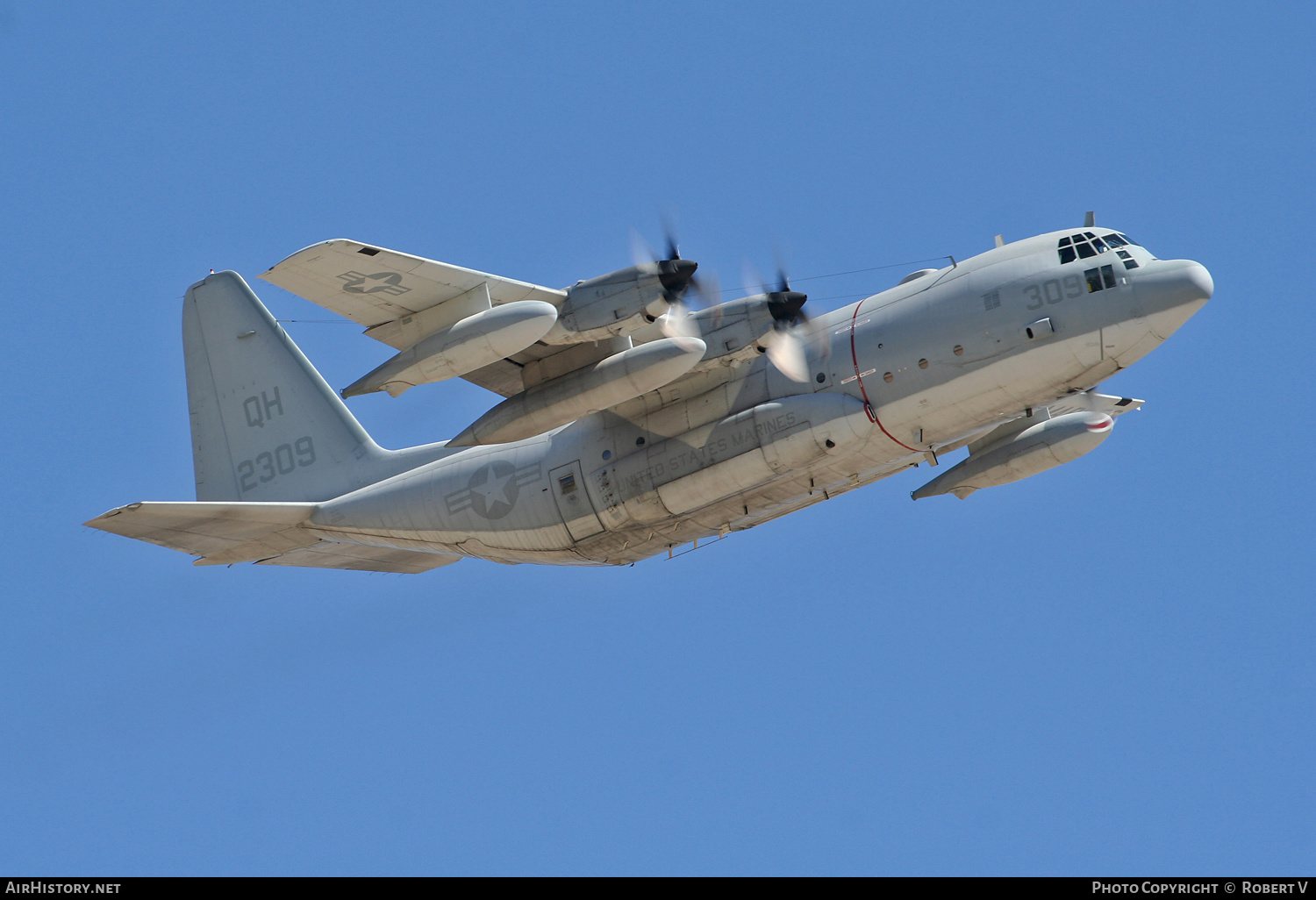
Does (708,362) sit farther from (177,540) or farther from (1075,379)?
(177,540)

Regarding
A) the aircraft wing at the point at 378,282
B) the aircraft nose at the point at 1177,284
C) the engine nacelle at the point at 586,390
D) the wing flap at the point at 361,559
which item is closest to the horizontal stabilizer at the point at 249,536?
the wing flap at the point at 361,559

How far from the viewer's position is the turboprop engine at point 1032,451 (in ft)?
70.6

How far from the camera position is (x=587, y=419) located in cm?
2191

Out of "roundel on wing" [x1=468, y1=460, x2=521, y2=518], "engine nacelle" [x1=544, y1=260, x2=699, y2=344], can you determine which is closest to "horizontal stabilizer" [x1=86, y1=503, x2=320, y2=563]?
"roundel on wing" [x1=468, y1=460, x2=521, y2=518]

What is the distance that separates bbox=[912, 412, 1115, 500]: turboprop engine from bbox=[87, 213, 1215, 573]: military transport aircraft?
3 centimetres

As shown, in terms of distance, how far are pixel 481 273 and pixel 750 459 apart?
4515 mm

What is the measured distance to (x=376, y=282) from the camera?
19.3 m

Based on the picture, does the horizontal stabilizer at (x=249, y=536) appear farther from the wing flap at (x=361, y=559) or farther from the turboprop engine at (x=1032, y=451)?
the turboprop engine at (x=1032, y=451)

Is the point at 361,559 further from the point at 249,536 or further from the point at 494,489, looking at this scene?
the point at 494,489

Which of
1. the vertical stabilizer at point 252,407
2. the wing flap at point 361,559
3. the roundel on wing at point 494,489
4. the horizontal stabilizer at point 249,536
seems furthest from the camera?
the vertical stabilizer at point 252,407

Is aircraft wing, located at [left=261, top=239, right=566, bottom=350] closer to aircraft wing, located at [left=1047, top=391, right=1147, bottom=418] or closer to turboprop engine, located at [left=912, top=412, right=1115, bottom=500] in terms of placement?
turboprop engine, located at [left=912, top=412, right=1115, bottom=500]

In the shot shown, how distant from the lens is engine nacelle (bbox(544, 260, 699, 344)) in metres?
19.1

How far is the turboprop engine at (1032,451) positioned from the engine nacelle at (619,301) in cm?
577
